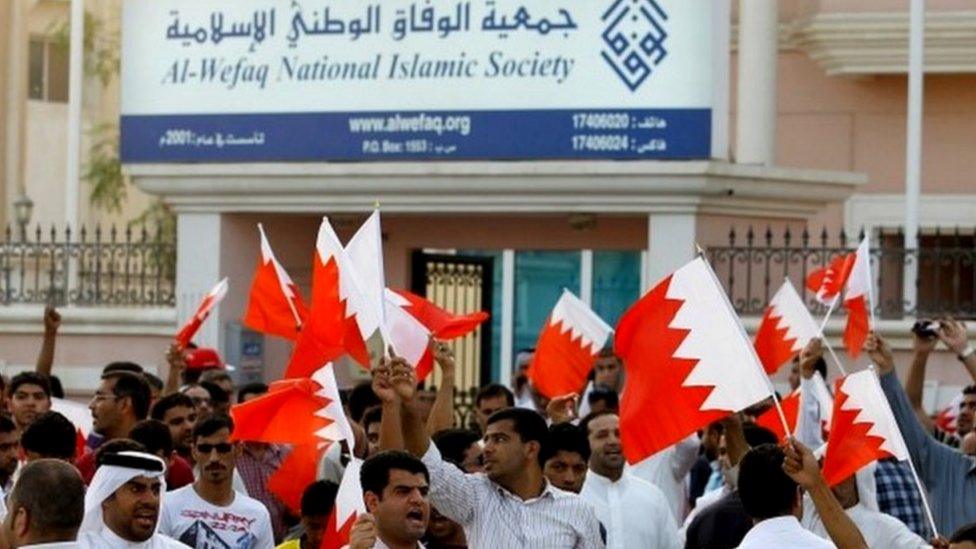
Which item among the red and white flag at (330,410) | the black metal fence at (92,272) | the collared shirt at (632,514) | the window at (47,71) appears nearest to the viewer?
the red and white flag at (330,410)

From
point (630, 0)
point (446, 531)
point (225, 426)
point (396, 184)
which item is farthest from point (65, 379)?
point (446, 531)

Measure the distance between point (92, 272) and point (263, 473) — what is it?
31.8 feet

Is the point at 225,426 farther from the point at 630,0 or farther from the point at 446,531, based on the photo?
the point at 630,0

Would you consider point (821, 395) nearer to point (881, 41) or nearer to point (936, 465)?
point (936, 465)

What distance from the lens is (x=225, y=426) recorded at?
539 inches

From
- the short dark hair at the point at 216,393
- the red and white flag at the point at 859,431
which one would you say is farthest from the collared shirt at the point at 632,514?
the short dark hair at the point at 216,393

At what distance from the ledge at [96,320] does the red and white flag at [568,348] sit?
4.96 m

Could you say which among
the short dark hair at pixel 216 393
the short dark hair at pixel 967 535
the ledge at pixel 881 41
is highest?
the ledge at pixel 881 41

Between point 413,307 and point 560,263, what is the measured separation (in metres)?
13.3

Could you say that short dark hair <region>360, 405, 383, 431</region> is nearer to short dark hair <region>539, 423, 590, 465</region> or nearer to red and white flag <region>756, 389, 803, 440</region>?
short dark hair <region>539, 423, 590, 465</region>

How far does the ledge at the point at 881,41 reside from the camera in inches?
1125

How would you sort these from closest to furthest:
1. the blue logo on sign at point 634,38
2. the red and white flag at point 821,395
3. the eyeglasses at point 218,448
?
1. the eyeglasses at point 218,448
2. the red and white flag at point 821,395
3. the blue logo on sign at point 634,38

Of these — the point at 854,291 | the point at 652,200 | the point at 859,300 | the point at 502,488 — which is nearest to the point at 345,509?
the point at 502,488

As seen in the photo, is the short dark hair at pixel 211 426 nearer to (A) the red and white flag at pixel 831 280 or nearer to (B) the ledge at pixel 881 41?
(A) the red and white flag at pixel 831 280
